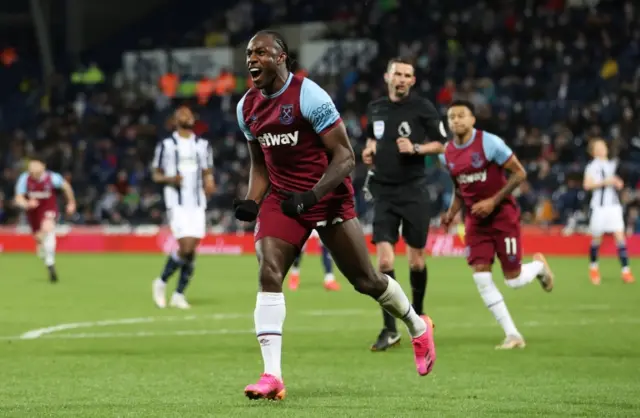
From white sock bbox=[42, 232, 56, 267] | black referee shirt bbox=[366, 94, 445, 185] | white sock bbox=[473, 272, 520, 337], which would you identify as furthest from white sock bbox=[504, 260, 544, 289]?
white sock bbox=[42, 232, 56, 267]

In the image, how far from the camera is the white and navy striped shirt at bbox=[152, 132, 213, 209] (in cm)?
1661

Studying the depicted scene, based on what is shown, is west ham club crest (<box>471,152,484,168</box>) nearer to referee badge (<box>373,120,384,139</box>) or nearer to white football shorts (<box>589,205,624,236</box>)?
referee badge (<box>373,120,384,139</box>)

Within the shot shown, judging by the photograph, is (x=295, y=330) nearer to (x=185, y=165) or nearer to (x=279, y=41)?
(x=185, y=165)

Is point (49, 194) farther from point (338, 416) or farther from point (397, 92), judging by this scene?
point (338, 416)

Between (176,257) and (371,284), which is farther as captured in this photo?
(176,257)

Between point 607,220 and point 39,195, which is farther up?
point 39,195

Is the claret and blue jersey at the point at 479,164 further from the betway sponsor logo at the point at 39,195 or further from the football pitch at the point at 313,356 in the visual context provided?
the betway sponsor logo at the point at 39,195

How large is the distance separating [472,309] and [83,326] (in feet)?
16.4

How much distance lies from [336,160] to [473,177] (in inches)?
153

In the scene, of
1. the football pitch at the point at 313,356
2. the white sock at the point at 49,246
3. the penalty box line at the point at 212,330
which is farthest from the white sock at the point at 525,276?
the white sock at the point at 49,246

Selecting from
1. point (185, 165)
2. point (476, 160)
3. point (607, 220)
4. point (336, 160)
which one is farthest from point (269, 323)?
point (607, 220)

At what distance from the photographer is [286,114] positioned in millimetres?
7984

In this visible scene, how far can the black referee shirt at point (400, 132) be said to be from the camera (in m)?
11.9

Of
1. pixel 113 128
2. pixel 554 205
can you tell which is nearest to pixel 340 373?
pixel 554 205
